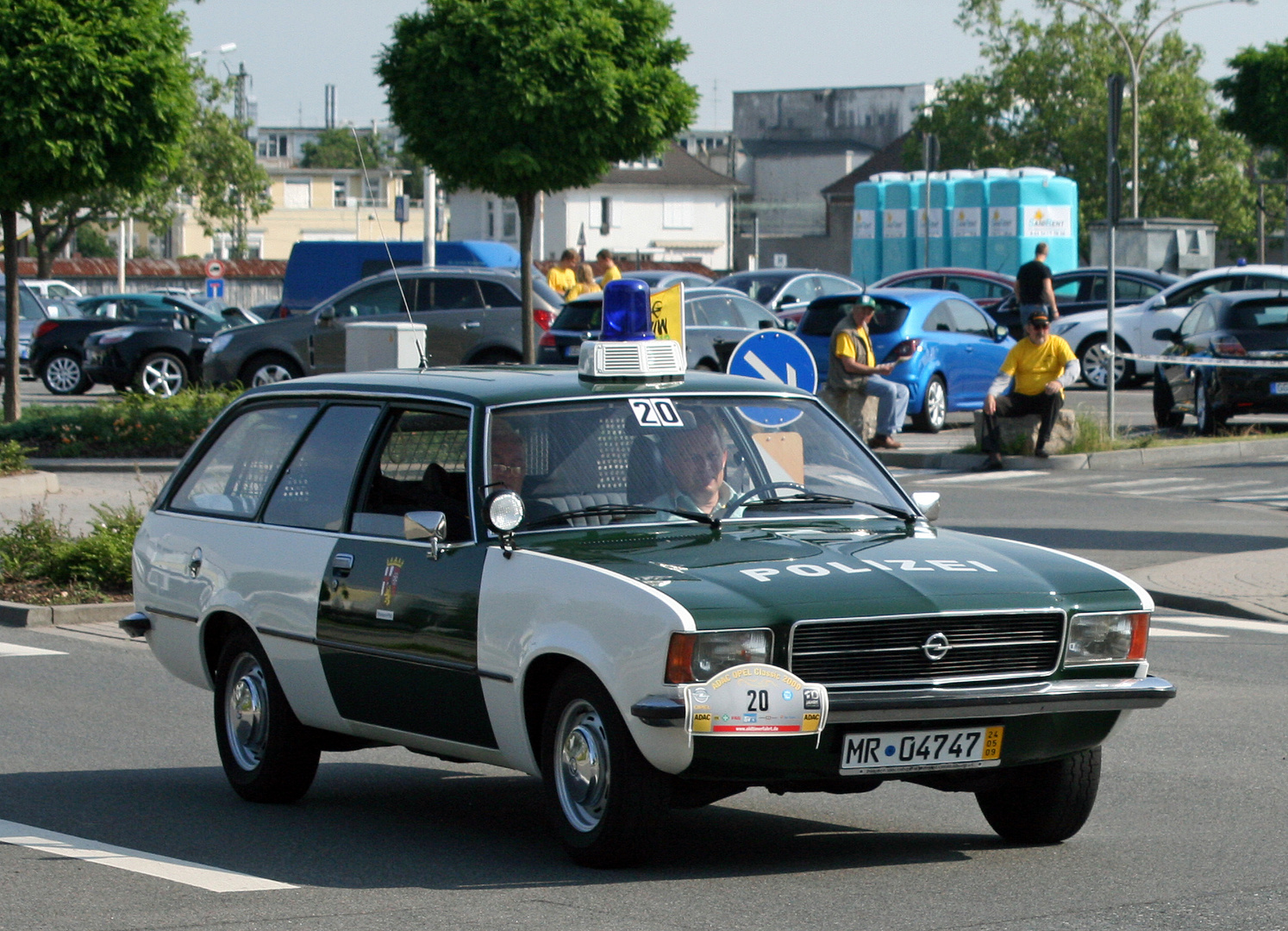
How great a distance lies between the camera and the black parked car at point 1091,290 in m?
32.8

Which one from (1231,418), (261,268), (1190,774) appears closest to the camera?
(1190,774)

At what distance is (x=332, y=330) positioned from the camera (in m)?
26.9

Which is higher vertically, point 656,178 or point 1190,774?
point 656,178

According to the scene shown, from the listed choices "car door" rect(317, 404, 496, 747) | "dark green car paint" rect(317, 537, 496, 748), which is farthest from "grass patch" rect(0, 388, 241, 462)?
"dark green car paint" rect(317, 537, 496, 748)

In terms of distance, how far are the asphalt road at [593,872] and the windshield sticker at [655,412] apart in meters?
1.36

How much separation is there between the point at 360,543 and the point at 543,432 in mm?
797

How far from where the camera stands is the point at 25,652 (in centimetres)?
1152

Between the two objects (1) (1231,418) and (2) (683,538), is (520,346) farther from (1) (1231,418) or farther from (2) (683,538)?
(2) (683,538)

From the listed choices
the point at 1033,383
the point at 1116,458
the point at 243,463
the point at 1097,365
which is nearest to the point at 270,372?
the point at 1033,383

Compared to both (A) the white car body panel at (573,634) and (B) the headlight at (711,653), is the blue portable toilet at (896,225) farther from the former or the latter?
(B) the headlight at (711,653)

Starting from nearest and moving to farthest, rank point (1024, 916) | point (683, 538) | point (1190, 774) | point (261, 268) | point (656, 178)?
point (1024, 916) < point (683, 538) < point (1190, 774) < point (261, 268) < point (656, 178)

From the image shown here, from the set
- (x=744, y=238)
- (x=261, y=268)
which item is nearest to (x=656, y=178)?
(x=744, y=238)

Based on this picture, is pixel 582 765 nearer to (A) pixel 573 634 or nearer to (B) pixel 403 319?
(A) pixel 573 634

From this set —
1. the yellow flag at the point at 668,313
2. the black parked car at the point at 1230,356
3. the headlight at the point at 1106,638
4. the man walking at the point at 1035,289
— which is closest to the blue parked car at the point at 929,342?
the black parked car at the point at 1230,356
